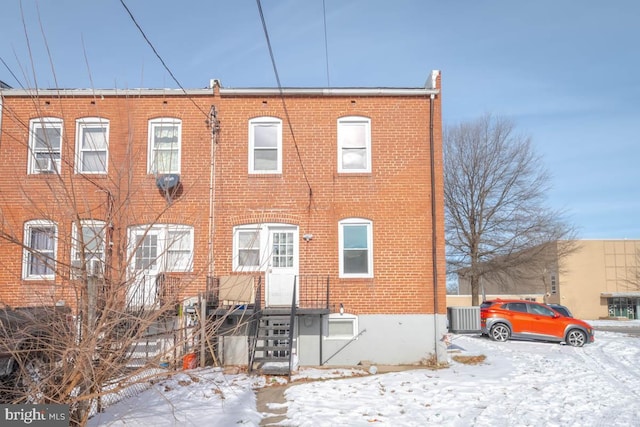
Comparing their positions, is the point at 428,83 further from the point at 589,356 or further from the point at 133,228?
the point at 133,228

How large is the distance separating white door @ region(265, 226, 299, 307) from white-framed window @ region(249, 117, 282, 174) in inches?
63.7

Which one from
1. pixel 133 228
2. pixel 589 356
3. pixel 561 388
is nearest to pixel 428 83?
pixel 561 388

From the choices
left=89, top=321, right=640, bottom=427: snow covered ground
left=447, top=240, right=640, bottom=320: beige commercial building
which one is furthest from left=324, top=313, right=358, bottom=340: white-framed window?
left=447, top=240, right=640, bottom=320: beige commercial building

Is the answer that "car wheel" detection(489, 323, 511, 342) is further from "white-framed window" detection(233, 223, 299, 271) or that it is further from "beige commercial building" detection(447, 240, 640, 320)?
"beige commercial building" detection(447, 240, 640, 320)

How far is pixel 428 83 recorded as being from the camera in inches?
561

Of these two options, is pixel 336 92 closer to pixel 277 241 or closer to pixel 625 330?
pixel 277 241

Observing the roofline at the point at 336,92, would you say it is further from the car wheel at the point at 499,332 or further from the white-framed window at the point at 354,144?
the car wheel at the point at 499,332

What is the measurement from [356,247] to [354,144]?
2.66 m

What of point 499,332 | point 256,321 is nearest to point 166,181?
point 256,321

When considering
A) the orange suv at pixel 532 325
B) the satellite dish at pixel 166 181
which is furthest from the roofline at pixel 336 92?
the orange suv at pixel 532 325

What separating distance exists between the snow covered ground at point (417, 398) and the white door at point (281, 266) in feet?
6.25

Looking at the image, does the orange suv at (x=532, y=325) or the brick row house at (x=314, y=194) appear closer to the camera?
the brick row house at (x=314, y=194)

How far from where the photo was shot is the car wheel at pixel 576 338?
60.8ft

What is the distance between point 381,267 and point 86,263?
30.7 feet
